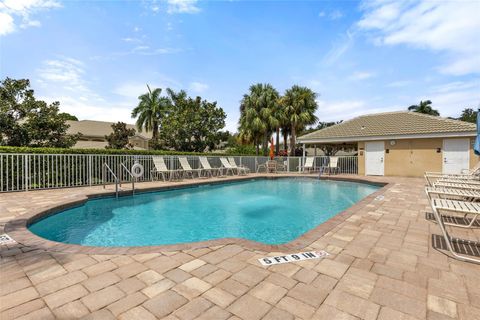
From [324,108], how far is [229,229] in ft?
69.6

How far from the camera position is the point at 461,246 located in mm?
3152

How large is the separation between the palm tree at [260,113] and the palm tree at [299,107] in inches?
45.2

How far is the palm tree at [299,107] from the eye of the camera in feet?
71.3

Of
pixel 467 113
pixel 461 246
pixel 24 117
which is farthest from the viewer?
pixel 467 113

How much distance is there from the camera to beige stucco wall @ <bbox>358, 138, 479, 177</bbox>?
1258 centimetres

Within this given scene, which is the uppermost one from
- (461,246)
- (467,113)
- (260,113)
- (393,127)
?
(467,113)

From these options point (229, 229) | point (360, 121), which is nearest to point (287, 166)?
point (360, 121)

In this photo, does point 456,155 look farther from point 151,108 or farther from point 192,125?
point 151,108

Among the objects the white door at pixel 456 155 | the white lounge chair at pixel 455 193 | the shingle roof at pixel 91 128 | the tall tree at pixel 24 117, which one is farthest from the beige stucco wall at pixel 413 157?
the shingle roof at pixel 91 128

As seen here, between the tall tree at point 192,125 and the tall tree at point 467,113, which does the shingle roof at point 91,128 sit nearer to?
the tall tree at point 192,125

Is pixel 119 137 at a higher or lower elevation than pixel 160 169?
higher

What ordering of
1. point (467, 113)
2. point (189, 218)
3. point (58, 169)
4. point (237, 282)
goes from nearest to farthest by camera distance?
1. point (237, 282)
2. point (189, 218)
3. point (58, 169)
4. point (467, 113)

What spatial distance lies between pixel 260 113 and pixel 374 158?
35.4 ft

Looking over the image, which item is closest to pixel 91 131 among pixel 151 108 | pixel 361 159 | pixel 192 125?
pixel 151 108
